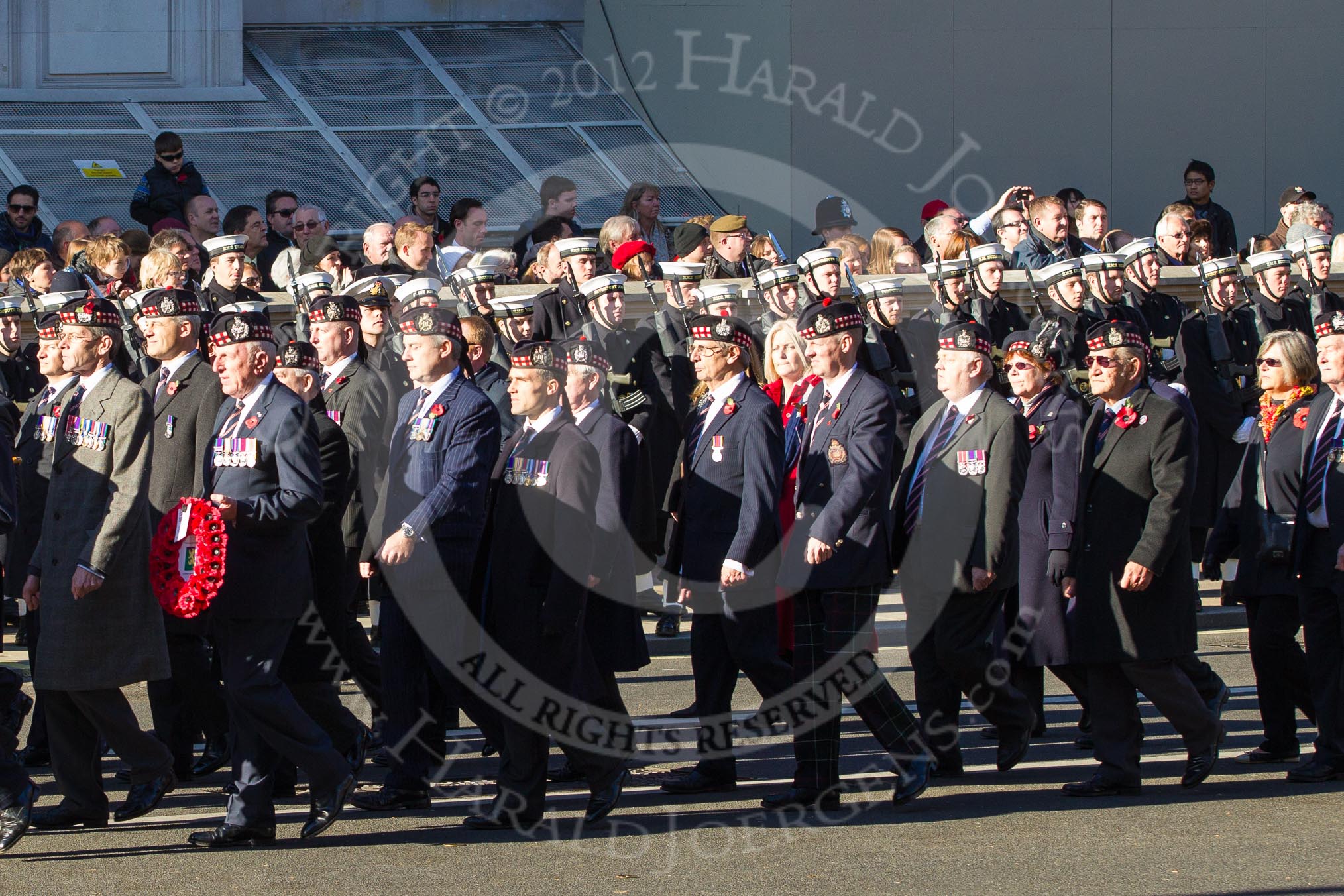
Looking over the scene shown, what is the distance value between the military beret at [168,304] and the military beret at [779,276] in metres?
4.34

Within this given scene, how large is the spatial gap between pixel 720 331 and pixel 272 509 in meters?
2.11

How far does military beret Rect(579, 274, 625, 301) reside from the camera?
11008 mm

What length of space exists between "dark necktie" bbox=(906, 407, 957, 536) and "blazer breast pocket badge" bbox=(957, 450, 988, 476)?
0.10 m

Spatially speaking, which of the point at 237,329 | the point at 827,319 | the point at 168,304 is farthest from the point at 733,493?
the point at 168,304

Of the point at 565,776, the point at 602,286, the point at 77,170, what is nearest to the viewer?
the point at 565,776

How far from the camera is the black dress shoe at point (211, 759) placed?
8367mm

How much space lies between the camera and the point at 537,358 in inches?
295

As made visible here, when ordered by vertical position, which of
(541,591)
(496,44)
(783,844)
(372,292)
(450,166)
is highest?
(496,44)

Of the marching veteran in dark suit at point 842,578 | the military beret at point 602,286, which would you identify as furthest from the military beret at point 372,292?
the marching veteran in dark suit at point 842,578

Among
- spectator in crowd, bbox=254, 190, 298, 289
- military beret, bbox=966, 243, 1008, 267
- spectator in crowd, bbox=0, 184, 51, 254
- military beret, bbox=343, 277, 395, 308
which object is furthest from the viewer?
spectator in crowd, bbox=254, 190, 298, 289

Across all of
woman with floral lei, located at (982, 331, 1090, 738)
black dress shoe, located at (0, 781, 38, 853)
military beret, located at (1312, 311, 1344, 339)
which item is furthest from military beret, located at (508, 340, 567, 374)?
military beret, located at (1312, 311, 1344, 339)

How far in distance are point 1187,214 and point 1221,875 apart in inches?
323

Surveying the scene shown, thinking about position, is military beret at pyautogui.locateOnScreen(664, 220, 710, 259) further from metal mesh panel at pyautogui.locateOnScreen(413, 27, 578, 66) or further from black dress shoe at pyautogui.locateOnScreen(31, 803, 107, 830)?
metal mesh panel at pyautogui.locateOnScreen(413, 27, 578, 66)

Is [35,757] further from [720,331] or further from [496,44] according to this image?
[496,44]
